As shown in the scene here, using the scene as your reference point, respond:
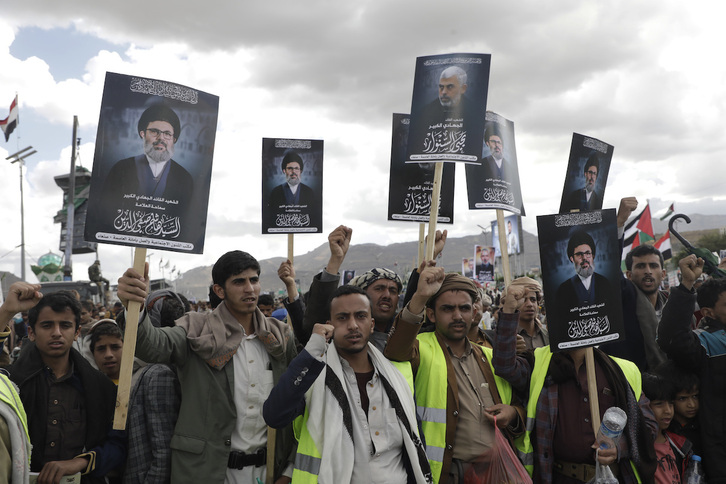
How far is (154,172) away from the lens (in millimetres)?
3820

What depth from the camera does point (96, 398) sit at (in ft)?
12.1

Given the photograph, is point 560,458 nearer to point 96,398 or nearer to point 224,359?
point 224,359

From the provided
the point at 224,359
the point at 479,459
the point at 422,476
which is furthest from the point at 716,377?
the point at 224,359

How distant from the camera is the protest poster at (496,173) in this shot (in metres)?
6.02

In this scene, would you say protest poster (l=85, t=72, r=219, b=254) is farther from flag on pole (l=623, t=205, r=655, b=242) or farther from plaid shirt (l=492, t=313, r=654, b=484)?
flag on pole (l=623, t=205, r=655, b=242)

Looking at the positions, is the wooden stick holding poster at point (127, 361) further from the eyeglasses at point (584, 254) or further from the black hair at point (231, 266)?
the eyeglasses at point (584, 254)

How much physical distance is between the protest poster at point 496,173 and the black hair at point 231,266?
2805mm

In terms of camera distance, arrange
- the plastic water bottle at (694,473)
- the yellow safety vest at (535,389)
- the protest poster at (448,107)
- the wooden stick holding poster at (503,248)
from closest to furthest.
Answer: the yellow safety vest at (535,389) < the plastic water bottle at (694,473) < the protest poster at (448,107) < the wooden stick holding poster at (503,248)

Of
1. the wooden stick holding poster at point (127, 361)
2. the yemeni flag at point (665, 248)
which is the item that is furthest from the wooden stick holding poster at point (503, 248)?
the yemeni flag at point (665, 248)

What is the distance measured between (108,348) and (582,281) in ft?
11.7

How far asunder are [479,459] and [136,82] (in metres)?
3.23

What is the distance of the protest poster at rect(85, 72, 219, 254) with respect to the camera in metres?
3.69

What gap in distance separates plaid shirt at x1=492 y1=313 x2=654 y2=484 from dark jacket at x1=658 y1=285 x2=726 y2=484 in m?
0.51

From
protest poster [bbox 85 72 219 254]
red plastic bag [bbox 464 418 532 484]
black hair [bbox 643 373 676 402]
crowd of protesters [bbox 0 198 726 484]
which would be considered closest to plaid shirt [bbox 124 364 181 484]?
crowd of protesters [bbox 0 198 726 484]
